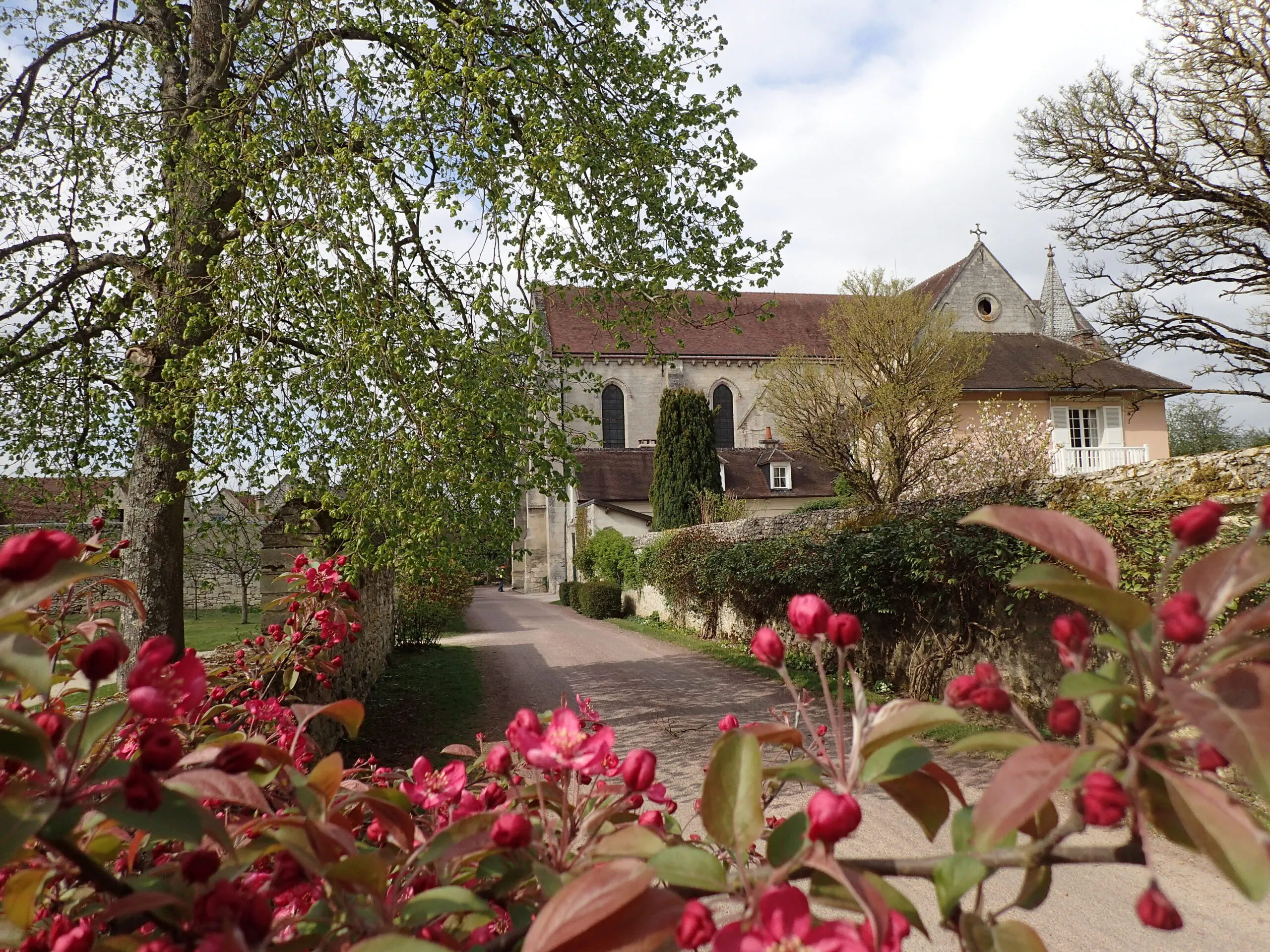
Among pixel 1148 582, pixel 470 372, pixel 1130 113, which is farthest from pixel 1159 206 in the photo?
pixel 470 372

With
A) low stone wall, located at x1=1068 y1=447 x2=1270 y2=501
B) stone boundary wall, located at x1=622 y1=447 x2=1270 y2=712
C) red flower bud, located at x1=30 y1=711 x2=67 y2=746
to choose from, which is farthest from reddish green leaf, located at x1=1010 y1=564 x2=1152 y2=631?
low stone wall, located at x1=1068 y1=447 x2=1270 y2=501

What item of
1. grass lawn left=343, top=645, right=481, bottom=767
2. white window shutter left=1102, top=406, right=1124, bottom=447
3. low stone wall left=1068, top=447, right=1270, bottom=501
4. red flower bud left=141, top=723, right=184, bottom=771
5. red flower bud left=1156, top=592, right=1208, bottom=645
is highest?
white window shutter left=1102, top=406, right=1124, bottom=447

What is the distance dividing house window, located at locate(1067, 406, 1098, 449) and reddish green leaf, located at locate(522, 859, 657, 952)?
25770 mm

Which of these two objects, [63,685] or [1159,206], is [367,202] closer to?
[63,685]

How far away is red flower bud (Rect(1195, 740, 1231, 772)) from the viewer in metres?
0.68

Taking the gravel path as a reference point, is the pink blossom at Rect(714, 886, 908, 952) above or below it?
above

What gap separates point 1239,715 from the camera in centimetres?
55

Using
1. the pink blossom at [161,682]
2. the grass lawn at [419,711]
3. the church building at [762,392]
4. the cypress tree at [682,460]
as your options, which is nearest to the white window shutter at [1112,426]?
the church building at [762,392]

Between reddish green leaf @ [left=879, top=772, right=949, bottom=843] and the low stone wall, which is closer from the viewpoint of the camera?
reddish green leaf @ [left=879, top=772, right=949, bottom=843]

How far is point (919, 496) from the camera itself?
15.7 metres

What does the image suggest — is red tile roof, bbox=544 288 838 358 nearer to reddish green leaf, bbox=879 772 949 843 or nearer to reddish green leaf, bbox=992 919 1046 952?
reddish green leaf, bbox=879 772 949 843

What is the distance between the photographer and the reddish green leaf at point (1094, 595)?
25.4 inches

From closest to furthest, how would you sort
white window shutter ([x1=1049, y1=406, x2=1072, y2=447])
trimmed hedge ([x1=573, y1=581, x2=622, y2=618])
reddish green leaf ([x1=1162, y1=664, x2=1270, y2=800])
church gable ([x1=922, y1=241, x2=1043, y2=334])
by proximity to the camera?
reddish green leaf ([x1=1162, y1=664, x2=1270, y2=800]), trimmed hedge ([x1=573, y1=581, x2=622, y2=618]), white window shutter ([x1=1049, y1=406, x2=1072, y2=447]), church gable ([x1=922, y1=241, x2=1043, y2=334])

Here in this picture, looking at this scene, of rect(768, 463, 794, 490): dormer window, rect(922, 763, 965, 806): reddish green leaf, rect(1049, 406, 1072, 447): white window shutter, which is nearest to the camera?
rect(922, 763, 965, 806): reddish green leaf
